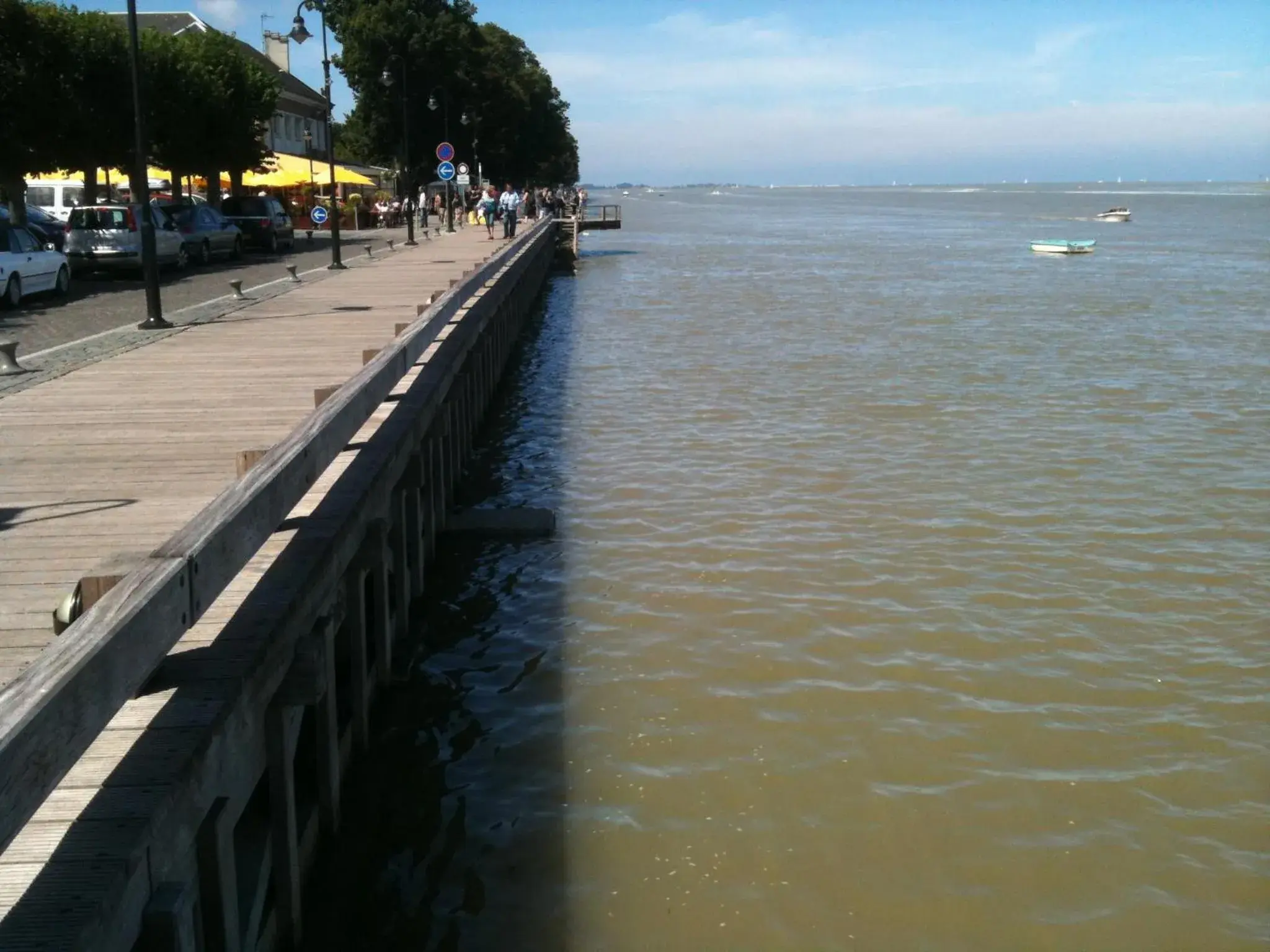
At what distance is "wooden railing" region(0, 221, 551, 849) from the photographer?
2.82 meters

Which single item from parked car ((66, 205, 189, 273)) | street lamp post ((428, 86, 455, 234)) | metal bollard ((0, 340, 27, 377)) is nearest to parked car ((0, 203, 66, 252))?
parked car ((66, 205, 189, 273))

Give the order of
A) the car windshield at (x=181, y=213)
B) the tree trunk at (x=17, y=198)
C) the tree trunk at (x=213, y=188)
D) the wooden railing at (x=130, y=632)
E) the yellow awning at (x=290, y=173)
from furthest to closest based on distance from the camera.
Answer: the yellow awning at (x=290, y=173) → the tree trunk at (x=213, y=188) → the car windshield at (x=181, y=213) → the tree trunk at (x=17, y=198) → the wooden railing at (x=130, y=632)

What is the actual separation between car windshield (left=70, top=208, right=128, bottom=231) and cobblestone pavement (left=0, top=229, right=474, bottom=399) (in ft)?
3.67

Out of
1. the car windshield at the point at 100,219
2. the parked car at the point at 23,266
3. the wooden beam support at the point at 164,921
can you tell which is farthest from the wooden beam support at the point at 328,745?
the car windshield at the point at 100,219

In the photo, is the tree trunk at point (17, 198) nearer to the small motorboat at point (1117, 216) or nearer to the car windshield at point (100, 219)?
the car windshield at point (100, 219)

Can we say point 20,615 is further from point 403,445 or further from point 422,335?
point 422,335

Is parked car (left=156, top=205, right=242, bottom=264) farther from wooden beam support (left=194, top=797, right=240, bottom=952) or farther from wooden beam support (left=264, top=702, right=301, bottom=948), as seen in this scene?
wooden beam support (left=194, top=797, right=240, bottom=952)

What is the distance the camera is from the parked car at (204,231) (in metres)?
31.4

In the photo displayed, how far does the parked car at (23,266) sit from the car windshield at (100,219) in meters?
4.64

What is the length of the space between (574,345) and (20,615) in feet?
64.9

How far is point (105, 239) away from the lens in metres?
27.0

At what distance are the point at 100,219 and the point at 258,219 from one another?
30.2 feet

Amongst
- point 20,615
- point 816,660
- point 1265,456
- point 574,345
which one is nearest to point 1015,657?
point 816,660

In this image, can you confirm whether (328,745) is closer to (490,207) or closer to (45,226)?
(45,226)
